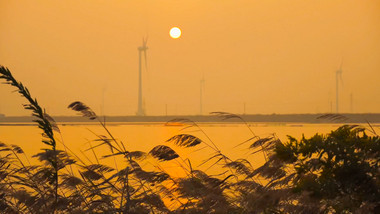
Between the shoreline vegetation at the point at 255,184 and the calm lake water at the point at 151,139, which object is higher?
the shoreline vegetation at the point at 255,184

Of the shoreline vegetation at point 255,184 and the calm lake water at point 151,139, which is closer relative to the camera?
the shoreline vegetation at point 255,184

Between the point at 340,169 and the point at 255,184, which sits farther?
the point at 255,184

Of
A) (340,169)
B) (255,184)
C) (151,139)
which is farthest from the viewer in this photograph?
(151,139)

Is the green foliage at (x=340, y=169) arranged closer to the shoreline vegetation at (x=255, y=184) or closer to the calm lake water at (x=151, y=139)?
the shoreline vegetation at (x=255, y=184)

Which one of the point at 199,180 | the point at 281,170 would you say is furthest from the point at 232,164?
the point at 281,170

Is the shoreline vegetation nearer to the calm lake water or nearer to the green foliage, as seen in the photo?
the green foliage

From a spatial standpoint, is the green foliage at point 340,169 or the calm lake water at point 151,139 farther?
the calm lake water at point 151,139

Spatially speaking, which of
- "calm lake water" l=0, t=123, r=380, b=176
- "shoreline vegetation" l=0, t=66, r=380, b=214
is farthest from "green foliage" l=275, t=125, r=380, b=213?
"calm lake water" l=0, t=123, r=380, b=176

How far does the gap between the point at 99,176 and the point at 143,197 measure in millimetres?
766

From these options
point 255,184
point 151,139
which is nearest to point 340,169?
point 255,184

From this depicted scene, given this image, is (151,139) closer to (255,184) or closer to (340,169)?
(255,184)

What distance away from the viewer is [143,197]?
7.83m

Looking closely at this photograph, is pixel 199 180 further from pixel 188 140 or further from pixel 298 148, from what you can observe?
pixel 298 148

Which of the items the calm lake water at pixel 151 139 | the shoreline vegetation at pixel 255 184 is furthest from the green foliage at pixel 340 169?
the calm lake water at pixel 151 139
